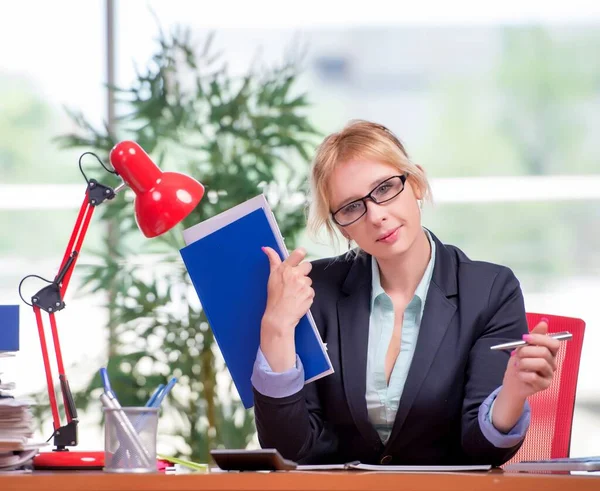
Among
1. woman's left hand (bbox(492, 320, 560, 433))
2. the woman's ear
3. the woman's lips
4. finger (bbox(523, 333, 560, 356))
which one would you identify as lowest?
woman's left hand (bbox(492, 320, 560, 433))

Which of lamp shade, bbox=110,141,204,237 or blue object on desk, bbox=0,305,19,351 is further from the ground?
lamp shade, bbox=110,141,204,237

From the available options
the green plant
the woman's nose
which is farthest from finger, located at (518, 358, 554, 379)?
the green plant

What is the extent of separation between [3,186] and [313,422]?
266cm

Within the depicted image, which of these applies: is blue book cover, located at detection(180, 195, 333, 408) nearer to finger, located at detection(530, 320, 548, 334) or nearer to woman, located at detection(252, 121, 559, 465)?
woman, located at detection(252, 121, 559, 465)

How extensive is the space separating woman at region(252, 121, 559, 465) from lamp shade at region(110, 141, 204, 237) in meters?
0.19

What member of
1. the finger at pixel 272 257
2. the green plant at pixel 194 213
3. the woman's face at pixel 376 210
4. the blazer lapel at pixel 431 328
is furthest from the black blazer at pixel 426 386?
the green plant at pixel 194 213

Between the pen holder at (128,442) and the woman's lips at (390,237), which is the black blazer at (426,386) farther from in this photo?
the pen holder at (128,442)

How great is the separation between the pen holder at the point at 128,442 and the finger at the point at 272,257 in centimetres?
38

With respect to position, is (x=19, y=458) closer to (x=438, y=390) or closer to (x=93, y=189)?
(x=93, y=189)

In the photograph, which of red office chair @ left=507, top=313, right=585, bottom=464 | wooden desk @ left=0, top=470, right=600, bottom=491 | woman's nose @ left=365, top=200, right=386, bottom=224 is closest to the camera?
wooden desk @ left=0, top=470, right=600, bottom=491

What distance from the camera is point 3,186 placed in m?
3.86

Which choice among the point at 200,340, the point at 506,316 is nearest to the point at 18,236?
the point at 200,340

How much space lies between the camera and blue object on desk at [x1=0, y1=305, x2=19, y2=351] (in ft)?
4.67

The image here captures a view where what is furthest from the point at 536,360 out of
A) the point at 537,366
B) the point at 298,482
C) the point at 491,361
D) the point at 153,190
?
the point at 153,190
